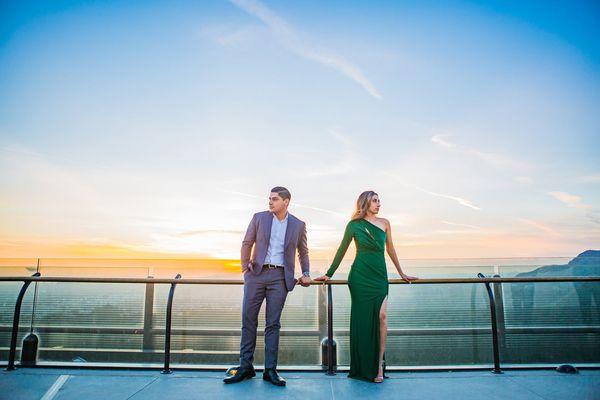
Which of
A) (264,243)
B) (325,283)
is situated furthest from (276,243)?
(325,283)

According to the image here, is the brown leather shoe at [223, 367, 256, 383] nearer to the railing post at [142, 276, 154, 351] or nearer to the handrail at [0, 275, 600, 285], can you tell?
the handrail at [0, 275, 600, 285]

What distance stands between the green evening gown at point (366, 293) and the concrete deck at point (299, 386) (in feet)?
0.74

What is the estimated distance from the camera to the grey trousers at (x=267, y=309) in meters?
3.35

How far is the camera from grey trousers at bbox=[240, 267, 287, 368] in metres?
3.35

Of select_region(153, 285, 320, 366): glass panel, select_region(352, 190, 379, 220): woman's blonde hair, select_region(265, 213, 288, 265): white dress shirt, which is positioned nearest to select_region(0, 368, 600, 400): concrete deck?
select_region(153, 285, 320, 366): glass panel

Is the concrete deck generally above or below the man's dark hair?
below

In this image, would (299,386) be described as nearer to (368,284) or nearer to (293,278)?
(293,278)

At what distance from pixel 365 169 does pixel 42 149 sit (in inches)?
240

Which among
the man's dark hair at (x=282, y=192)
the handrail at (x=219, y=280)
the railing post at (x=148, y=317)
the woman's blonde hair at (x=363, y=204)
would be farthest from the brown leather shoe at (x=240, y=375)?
the woman's blonde hair at (x=363, y=204)

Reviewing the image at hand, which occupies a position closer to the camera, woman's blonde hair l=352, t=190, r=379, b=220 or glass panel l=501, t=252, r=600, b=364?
woman's blonde hair l=352, t=190, r=379, b=220

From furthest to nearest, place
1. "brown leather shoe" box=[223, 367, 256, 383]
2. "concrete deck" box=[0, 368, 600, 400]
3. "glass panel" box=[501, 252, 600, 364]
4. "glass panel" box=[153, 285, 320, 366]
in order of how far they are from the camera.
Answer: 1. "glass panel" box=[501, 252, 600, 364]
2. "glass panel" box=[153, 285, 320, 366]
3. "brown leather shoe" box=[223, 367, 256, 383]
4. "concrete deck" box=[0, 368, 600, 400]

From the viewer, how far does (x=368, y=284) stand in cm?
357

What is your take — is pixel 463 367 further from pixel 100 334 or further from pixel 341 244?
pixel 100 334

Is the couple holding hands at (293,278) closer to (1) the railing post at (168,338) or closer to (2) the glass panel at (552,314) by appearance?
(1) the railing post at (168,338)
